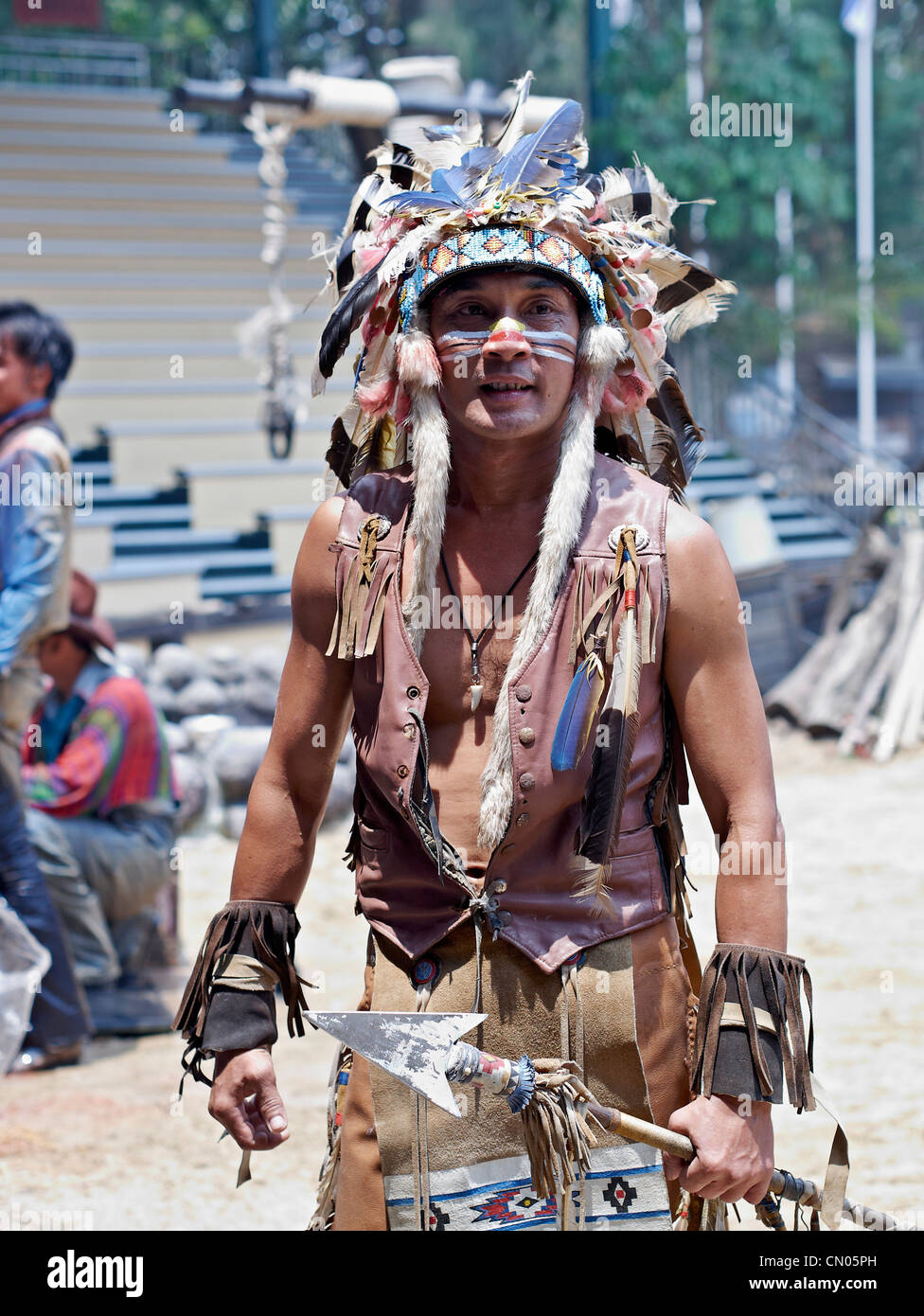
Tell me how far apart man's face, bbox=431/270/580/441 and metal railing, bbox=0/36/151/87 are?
2181 cm

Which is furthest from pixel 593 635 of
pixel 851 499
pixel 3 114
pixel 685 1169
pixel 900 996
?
pixel 3 114

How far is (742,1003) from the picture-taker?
2.21 m

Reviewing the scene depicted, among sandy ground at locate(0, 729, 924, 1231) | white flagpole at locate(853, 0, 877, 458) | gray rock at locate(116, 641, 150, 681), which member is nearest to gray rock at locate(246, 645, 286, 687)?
gray rock at locate(116, 641, 150, 681)

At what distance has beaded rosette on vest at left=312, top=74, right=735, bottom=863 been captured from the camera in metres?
A: 2.33

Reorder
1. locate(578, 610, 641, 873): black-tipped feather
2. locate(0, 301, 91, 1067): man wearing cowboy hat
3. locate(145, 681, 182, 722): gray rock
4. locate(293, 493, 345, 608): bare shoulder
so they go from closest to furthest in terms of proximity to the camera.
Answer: locate(578, 610, 641, 873): black-tipped feather
locate(293, 493, 345, 608): bare shoulder
locate(0, 301, 91, 1067): man wearing cowboy hat
locate(145, 681, 182, 722): gray rock

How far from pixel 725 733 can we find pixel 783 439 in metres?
14.5

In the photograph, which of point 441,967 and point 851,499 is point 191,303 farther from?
point 441,967

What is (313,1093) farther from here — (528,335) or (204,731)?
(204,731)

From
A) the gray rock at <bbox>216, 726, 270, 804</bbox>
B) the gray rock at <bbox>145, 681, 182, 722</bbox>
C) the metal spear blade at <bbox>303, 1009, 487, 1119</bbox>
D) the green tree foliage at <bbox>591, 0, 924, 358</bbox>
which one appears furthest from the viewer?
the green tree foliage at <bbox>591, 0, 924, 358</bbox>

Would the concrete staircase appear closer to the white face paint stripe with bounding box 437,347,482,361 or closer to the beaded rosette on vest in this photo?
the beaded rosette on vest

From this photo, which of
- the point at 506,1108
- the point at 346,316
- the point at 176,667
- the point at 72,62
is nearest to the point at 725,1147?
the point at 506,1108

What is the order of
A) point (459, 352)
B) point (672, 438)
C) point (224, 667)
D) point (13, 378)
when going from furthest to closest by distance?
point (224, 667) → point (13, 378) → point (672, 438) → point (459, 352)

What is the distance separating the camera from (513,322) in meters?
2.31

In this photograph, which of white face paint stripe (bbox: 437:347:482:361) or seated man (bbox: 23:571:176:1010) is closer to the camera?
white face paint stripe (bbox: 437:347:482:361)
